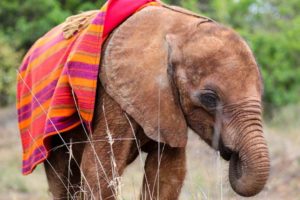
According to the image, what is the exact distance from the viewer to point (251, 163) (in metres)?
4.91

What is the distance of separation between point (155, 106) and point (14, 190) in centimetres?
639

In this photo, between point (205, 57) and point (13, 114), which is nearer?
point (205, 57)

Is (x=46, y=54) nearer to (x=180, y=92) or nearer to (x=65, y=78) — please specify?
(x=65, y=78)

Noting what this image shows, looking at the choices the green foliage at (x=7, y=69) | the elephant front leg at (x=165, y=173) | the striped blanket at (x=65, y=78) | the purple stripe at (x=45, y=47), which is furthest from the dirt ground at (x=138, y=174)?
the elephant front leg at (x=165, y=173)

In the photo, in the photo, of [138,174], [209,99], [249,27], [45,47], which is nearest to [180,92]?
[209,99]

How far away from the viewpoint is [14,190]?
1138 cm

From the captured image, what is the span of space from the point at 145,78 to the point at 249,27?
16.3 metres

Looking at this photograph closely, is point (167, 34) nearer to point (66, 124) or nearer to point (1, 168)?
point (66, 124)

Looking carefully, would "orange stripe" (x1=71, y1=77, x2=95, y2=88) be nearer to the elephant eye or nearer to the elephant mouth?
the elephant eye

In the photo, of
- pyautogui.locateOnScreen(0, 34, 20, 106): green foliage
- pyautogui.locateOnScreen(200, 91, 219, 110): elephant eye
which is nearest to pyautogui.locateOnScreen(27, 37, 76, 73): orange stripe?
pyautogui.locateOnScreen(200, 91, 219, 110): elephant eye

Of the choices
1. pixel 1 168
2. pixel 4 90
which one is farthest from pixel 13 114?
pixel 1 168

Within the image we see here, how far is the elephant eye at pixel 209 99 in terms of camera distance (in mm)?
5184

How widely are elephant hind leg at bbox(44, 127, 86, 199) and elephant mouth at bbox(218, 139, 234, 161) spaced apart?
927 mm

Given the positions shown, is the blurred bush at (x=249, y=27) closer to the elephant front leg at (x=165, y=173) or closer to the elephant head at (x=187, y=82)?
the elephant front leg at (x=165, y=173)
